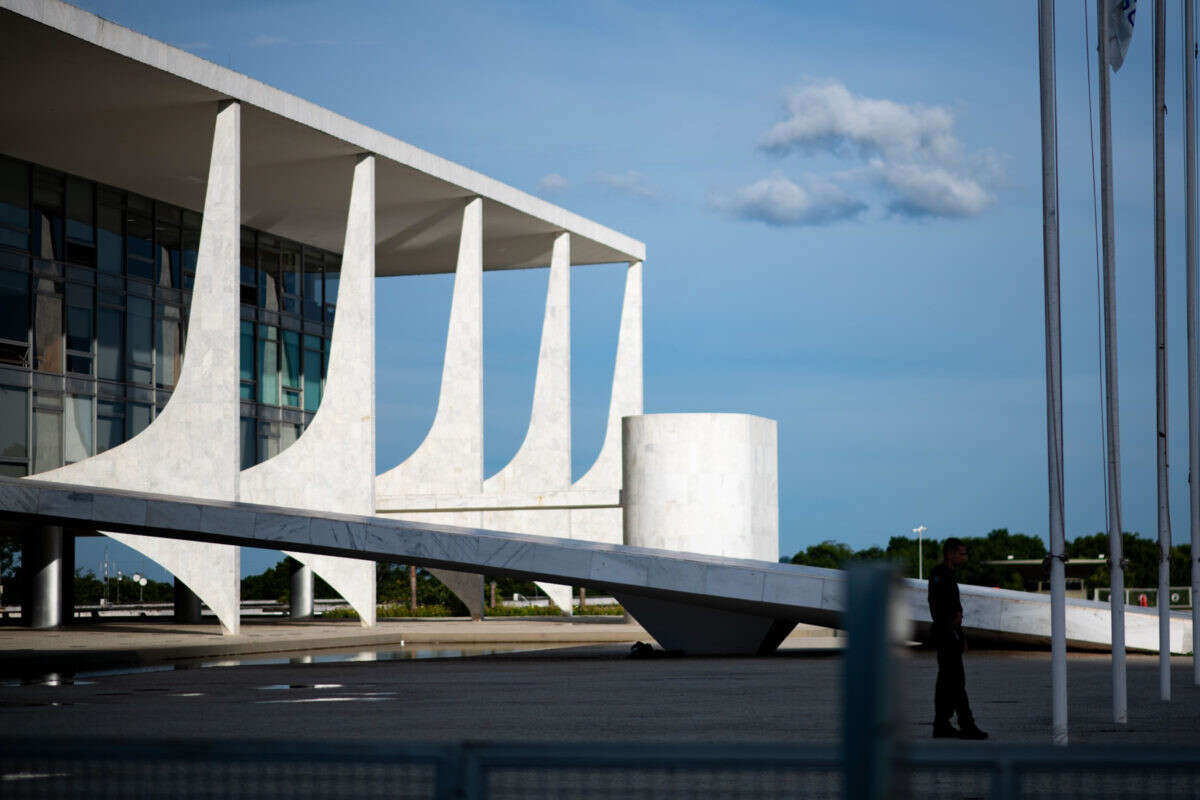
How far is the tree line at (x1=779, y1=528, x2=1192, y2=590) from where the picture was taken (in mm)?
90331

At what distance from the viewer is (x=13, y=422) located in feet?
105

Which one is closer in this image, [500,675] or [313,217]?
[500,675]

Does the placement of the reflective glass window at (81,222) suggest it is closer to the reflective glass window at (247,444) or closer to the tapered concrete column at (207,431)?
the tapered concrete column at (207,431)

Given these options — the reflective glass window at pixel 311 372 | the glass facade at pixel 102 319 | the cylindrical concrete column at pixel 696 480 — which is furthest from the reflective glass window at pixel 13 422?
the cylindrical concrete column at pixel 696 480

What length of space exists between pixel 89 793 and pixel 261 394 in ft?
122

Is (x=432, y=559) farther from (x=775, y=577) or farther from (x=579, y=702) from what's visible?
(x=579, y=702)

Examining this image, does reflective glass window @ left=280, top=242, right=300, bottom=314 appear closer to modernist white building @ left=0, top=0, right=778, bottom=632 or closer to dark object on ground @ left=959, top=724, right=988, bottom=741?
modernist white building @ left=0, top=0, right=778, bottom=632

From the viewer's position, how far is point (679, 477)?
29750 millimetres

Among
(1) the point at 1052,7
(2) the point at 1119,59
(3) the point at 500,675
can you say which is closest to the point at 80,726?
(3) the point at 500,675

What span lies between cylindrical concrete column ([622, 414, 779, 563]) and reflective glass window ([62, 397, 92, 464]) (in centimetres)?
1288

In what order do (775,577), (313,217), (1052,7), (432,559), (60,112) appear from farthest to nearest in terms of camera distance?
(313,217) → (60,112) → (432,559) → (775,577) → (1052,7)

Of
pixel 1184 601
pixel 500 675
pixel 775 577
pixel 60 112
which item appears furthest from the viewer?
pixel 1184 601

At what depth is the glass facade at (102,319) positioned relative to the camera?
32156 millimetres

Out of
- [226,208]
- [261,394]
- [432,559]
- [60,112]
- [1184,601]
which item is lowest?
[1184,601]
